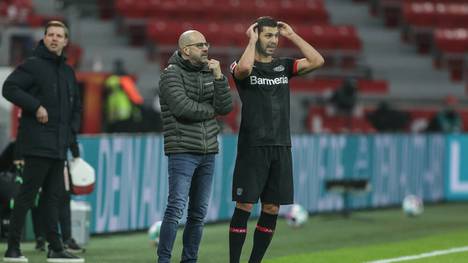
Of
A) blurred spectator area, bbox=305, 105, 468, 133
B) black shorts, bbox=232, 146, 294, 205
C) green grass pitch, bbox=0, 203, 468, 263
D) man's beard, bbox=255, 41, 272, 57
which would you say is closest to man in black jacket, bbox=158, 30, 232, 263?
black shorts, bbox=232, 146, 294, 205

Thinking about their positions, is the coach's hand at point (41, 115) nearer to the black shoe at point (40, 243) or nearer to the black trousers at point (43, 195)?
the black trousers at point (43, 195)

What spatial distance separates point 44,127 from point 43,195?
2.02 feet

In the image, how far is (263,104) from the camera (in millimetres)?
9203

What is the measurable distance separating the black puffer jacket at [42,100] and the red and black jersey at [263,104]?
167 centimetres

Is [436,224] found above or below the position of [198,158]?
below

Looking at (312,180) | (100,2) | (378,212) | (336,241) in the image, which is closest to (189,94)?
(336,241)

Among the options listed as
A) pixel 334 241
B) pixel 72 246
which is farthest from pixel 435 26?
pixel 72 246

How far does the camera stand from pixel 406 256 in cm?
1138

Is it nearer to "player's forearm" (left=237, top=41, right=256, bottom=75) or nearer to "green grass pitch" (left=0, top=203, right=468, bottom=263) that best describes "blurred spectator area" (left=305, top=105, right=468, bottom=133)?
"green grass pitch" (left=0, top=203, right=468, bottom=263)

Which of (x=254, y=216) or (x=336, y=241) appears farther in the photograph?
(x=254, y=216)

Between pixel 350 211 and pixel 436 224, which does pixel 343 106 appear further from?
pixel 436 224

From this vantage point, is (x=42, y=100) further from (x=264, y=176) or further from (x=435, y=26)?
(x=435, y=26)

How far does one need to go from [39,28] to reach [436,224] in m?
6.55

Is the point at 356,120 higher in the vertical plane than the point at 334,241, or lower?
higher
